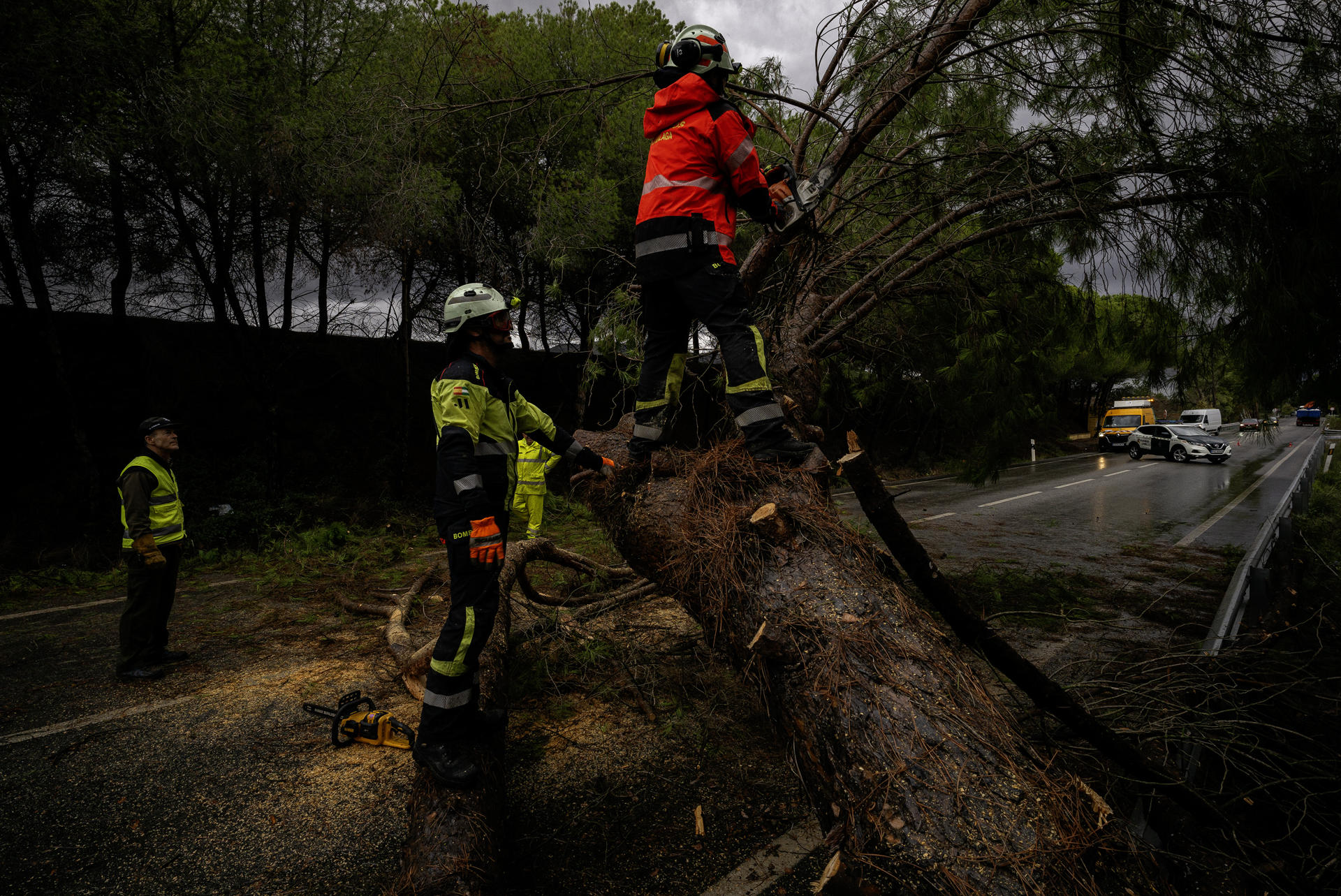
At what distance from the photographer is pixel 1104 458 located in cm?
2677

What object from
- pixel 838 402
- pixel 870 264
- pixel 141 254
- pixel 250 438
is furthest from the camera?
pixel 838 402

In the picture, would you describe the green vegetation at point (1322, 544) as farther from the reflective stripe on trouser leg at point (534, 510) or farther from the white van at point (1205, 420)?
the white van at point (1205, 420)

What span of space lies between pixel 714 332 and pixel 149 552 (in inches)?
190

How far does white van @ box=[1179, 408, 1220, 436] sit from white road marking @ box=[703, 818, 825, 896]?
3075cm

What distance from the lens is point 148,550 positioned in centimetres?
476

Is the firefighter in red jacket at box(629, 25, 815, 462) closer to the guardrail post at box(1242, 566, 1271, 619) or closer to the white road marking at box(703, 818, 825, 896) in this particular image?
the white road marking at box(703, 818, 825, 896)

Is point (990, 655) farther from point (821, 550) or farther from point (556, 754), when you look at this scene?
point (556, 754)

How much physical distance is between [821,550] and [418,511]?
10.3m

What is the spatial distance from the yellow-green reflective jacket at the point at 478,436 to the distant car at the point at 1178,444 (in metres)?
29.4

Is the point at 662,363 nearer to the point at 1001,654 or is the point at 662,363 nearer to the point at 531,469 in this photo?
the point at 1001,654

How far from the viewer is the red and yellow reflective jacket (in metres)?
2.84

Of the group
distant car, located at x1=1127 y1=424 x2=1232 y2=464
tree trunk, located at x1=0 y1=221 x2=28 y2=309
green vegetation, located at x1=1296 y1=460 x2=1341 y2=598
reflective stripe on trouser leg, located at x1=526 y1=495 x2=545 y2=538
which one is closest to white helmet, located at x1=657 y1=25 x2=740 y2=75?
green vegetation, located at x1=1296 y1=460 x2=1341 y2=598

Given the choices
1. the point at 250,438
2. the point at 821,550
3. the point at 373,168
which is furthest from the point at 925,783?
the point at 250,438

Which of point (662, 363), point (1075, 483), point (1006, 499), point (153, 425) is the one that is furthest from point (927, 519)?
point (153, 425)
